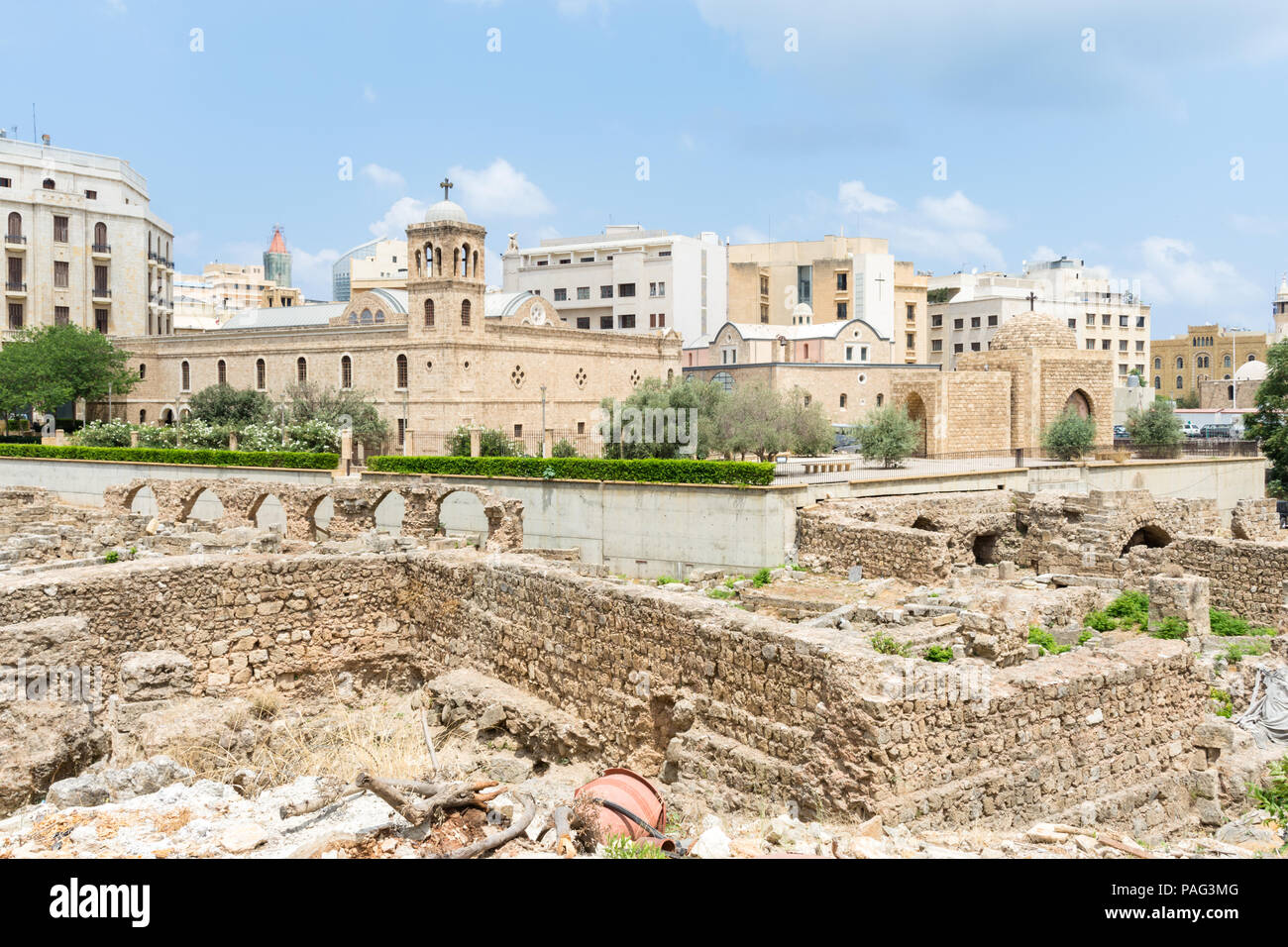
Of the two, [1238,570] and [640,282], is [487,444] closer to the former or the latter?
[1238,570]

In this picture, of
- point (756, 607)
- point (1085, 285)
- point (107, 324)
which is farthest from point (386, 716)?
point (1085, 285)

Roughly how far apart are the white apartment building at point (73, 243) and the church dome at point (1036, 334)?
4553 centimetres

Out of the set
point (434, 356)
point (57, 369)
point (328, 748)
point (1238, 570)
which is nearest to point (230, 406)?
point (57, 369)

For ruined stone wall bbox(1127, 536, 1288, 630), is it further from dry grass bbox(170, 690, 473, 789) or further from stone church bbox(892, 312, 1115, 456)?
stone church bbox(892, 312, 1115, 456)

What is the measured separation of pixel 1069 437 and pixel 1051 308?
50213 millimetres

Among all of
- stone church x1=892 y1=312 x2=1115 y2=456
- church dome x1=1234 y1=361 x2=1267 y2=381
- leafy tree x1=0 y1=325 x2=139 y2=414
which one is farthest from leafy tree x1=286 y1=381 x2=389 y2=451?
church dome x1=1234 y1=361 x2=1267 y2=381

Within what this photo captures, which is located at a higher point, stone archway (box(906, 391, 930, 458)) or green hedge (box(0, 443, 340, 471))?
stone archway (box(906, 391, 930, 458))

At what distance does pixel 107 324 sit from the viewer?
2275 inches

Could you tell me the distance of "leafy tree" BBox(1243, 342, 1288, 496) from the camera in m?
Result: 40.1

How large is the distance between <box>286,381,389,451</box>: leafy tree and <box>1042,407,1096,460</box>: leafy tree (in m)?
25.1

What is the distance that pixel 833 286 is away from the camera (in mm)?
68375

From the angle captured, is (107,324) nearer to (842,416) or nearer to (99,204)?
(99,204)

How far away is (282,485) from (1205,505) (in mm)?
22370

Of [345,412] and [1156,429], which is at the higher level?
[345,412]
